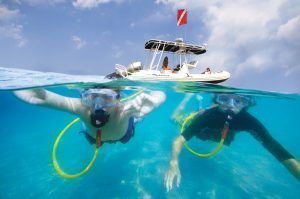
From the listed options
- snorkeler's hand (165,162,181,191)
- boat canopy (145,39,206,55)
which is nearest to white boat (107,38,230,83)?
boat canopy (145,39,206,55)

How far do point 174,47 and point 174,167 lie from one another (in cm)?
1558

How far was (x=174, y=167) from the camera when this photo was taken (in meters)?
11.1

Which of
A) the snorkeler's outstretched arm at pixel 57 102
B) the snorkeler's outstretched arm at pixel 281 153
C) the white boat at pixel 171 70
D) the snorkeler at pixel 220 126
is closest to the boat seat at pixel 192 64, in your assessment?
the white boat at pixel 171 70

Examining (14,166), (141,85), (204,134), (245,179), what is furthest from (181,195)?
(14,166)

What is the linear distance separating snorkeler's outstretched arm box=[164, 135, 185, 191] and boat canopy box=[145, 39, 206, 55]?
13.3 m

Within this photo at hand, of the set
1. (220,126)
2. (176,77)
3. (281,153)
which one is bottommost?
(281,153)

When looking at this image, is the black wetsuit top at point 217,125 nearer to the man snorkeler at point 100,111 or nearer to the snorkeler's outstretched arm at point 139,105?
the snorkeler's outstretched arm at point 139,105

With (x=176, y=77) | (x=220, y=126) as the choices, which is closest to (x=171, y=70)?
(x=176, y=77)

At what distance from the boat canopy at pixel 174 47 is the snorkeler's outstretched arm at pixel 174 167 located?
43.7 feet

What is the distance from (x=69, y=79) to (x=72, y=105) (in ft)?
20.2

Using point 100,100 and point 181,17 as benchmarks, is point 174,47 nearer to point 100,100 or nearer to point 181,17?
point 181,17

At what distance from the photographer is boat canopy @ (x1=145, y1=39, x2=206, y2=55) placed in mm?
23250

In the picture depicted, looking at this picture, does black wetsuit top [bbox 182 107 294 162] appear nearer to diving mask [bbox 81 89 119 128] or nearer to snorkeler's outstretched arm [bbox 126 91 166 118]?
snorkeler's outstretched arm [bbox 126 91 166 118]

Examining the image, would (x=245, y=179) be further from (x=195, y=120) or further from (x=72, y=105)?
(x=72, y=105)
